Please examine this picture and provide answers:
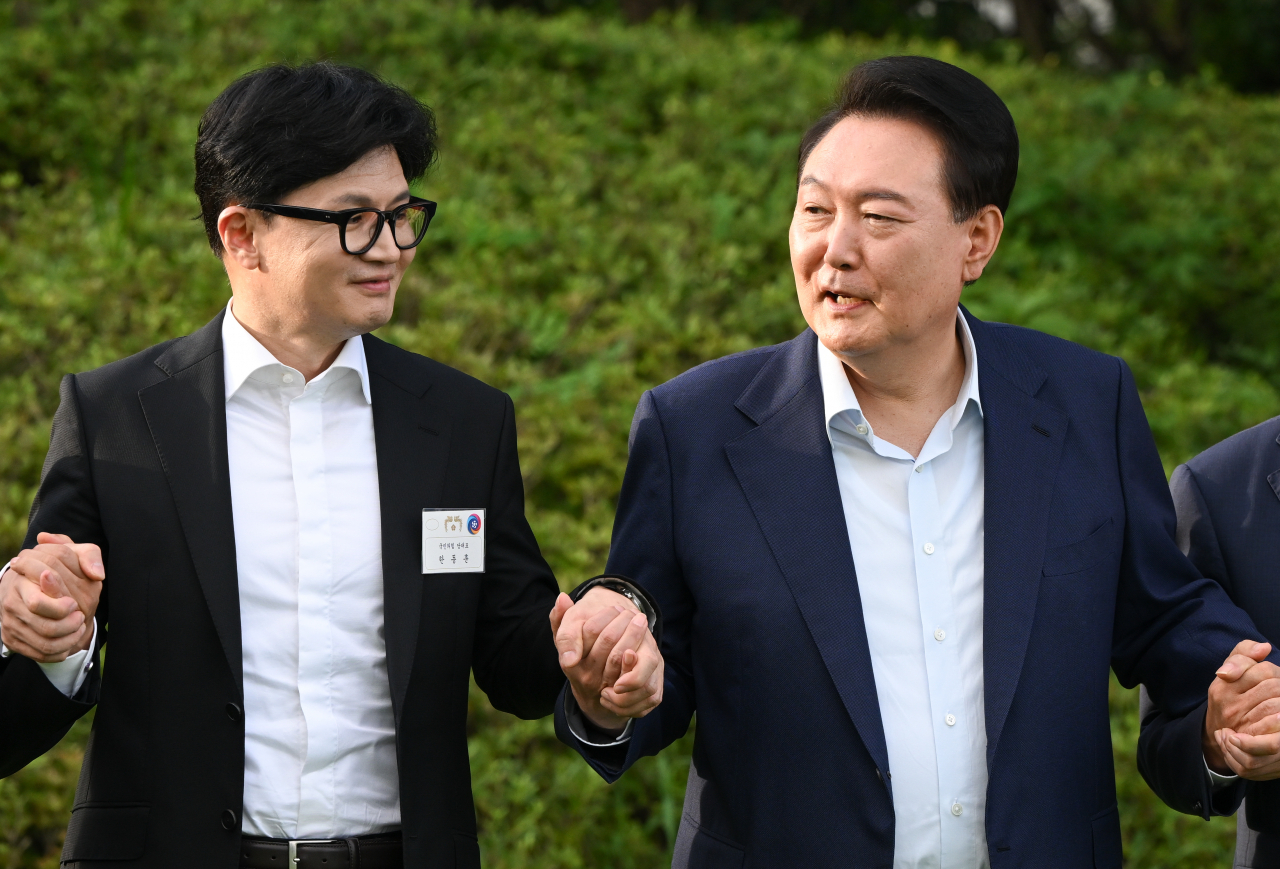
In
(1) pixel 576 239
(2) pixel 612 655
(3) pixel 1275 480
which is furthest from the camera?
(1) pixel 576 239

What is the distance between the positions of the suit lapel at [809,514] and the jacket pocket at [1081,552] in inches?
16.0

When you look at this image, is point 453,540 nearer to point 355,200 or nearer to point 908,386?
point 355,200

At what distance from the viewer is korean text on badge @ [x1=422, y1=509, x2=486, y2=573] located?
8.63 feet

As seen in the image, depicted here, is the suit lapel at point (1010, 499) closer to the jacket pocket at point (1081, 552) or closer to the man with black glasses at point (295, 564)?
the jacket pocket at point (1081, 552)

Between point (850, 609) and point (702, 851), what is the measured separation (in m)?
0.58

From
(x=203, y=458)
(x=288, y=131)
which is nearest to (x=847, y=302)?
(x=288, y=131)

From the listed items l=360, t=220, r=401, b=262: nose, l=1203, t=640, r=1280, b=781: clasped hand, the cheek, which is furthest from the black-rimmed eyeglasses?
l=1203, t=640, r=1280, b=781: clasped hand

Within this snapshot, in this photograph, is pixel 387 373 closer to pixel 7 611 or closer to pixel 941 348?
pixel 7 611

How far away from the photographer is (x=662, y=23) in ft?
36.6

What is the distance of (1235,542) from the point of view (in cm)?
280

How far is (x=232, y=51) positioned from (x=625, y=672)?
664 cm

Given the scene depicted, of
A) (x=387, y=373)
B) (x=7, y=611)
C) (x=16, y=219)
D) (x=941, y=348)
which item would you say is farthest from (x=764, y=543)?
(x=16, y=219)

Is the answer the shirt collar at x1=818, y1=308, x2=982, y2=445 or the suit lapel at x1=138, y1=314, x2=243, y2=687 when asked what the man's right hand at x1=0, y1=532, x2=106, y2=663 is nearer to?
the suit lapel at x1=138, y1=314, x2=243, y2=687

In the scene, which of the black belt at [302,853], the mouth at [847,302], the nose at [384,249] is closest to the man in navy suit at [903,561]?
the mouth at [847,302]
